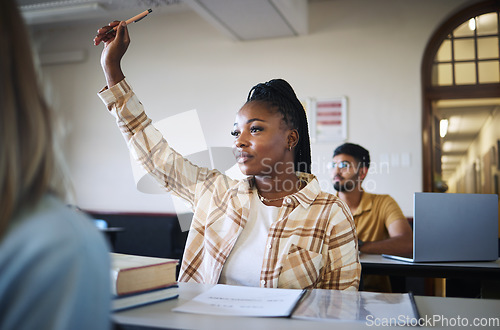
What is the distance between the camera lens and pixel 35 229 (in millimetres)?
456

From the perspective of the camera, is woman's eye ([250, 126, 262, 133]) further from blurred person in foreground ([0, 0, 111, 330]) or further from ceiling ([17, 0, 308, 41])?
ceiling ([17, 0, 308, 41])

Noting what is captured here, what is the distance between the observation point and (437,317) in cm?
92

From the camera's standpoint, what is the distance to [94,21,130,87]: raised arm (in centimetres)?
127

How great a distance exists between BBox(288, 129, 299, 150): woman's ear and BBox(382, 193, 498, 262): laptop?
74 centimetres

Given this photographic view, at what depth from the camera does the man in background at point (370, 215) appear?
2361mm

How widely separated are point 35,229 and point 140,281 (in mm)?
516

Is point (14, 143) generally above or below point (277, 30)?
below

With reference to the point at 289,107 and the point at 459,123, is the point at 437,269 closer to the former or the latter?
the point at 289,107

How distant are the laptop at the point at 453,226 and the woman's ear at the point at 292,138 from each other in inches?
29.2

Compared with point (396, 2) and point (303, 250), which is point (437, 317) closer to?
point (303, 250)

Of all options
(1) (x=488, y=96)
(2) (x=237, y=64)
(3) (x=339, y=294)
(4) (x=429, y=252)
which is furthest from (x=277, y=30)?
(3) (x=339, y=294)

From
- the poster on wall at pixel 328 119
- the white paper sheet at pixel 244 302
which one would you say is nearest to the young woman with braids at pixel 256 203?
the white paper sheet at pixel 244 302

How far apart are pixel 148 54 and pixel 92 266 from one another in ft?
16.4

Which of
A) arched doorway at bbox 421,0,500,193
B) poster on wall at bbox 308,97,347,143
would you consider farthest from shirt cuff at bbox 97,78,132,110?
arched doorway at bbox 421,0,500,193
